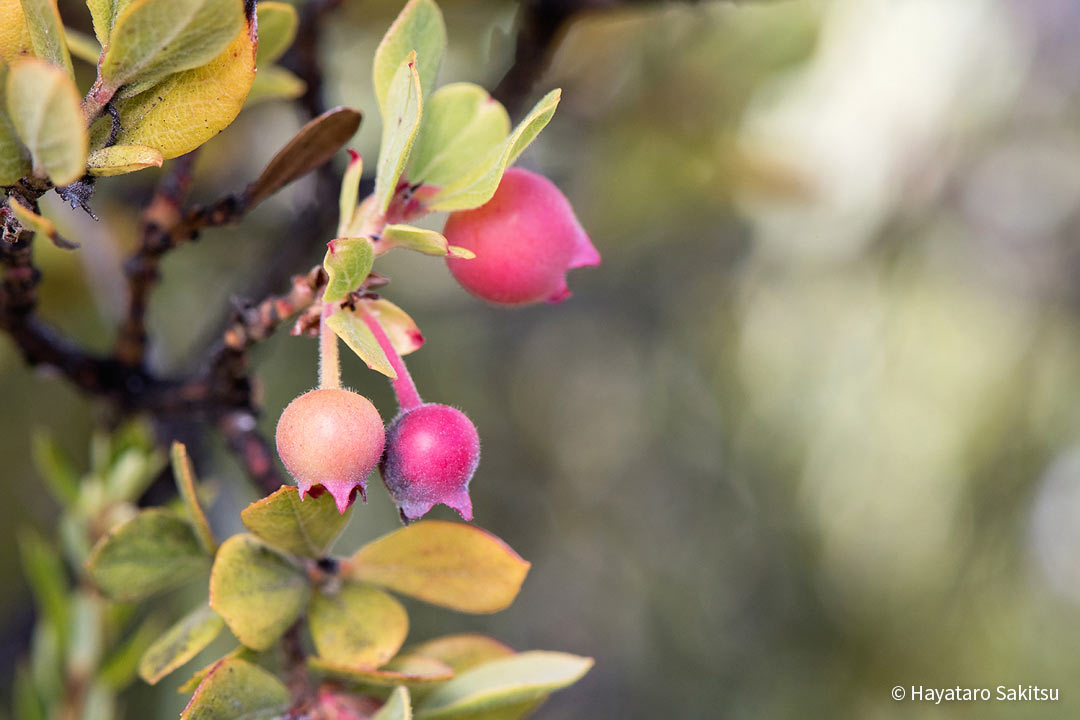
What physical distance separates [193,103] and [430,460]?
0.58 feet

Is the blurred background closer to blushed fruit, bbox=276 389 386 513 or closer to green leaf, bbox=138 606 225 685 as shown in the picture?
green leaf, bbox=138 606 225 685

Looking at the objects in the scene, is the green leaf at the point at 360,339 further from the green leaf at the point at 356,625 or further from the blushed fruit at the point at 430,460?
the green leaf at the point at 356,625

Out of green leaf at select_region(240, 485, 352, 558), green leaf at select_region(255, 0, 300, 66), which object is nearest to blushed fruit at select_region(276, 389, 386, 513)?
green leaf at select_region(240, 485, 352, 558)

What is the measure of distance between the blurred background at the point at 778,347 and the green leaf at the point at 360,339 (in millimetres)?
745

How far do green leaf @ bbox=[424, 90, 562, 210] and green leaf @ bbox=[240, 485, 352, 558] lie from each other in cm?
14

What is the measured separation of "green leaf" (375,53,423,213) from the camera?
0.34 meters

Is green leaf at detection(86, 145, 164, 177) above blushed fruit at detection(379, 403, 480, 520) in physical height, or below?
above

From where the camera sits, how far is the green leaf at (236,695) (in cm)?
39

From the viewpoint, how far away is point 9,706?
3.96 feet

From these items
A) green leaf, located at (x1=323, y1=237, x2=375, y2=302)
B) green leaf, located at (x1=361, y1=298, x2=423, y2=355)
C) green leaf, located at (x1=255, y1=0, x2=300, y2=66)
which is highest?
green leaf, located at (x1=255, y1=0, x2=300, y2=66)

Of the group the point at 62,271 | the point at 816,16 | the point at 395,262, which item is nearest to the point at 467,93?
the point at 62,271

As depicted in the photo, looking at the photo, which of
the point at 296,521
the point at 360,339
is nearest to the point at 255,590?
the point at 296,521

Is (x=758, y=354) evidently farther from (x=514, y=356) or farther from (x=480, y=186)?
(x=480, y=186)

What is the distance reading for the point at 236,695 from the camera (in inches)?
16.3
